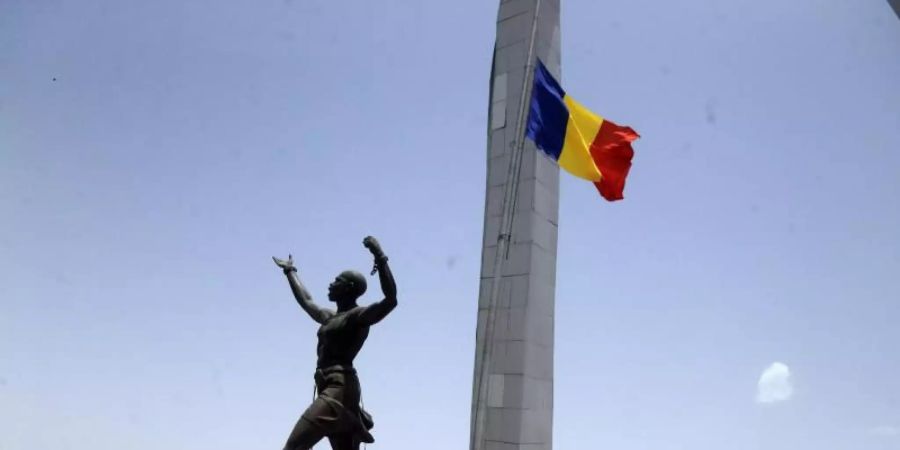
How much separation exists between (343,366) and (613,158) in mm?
7137

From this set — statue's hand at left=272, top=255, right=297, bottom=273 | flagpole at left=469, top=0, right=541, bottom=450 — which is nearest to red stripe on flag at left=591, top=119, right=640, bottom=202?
flagpole at left=469, top=0, right=541, bottom=450

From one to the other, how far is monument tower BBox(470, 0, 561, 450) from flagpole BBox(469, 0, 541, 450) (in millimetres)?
16

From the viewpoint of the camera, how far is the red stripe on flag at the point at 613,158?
11.5 m

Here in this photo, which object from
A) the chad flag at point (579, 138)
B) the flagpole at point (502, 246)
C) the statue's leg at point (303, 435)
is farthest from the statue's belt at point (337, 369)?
the chad flag at point (579, 138)

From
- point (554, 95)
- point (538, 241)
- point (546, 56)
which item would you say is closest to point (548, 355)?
point (538, 241)

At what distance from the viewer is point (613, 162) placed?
11.5 m

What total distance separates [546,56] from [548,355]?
551 cm

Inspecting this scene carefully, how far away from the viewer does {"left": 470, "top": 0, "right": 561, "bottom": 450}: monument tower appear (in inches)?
411

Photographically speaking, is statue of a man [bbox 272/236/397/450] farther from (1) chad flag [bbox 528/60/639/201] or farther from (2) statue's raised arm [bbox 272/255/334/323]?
(1) chad flag [bbox 528/60/639/201]

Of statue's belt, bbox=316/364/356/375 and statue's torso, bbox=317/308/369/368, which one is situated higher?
statue's torso, bbox=317/308/369/368

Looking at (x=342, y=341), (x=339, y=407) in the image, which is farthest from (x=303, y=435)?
(x=342, y=341)

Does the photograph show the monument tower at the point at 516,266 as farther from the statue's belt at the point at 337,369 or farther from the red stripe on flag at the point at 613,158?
the statue's belt at the point at 337,369

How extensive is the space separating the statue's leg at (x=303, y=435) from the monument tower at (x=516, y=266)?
4.76 meters

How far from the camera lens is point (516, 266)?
11188 mm
